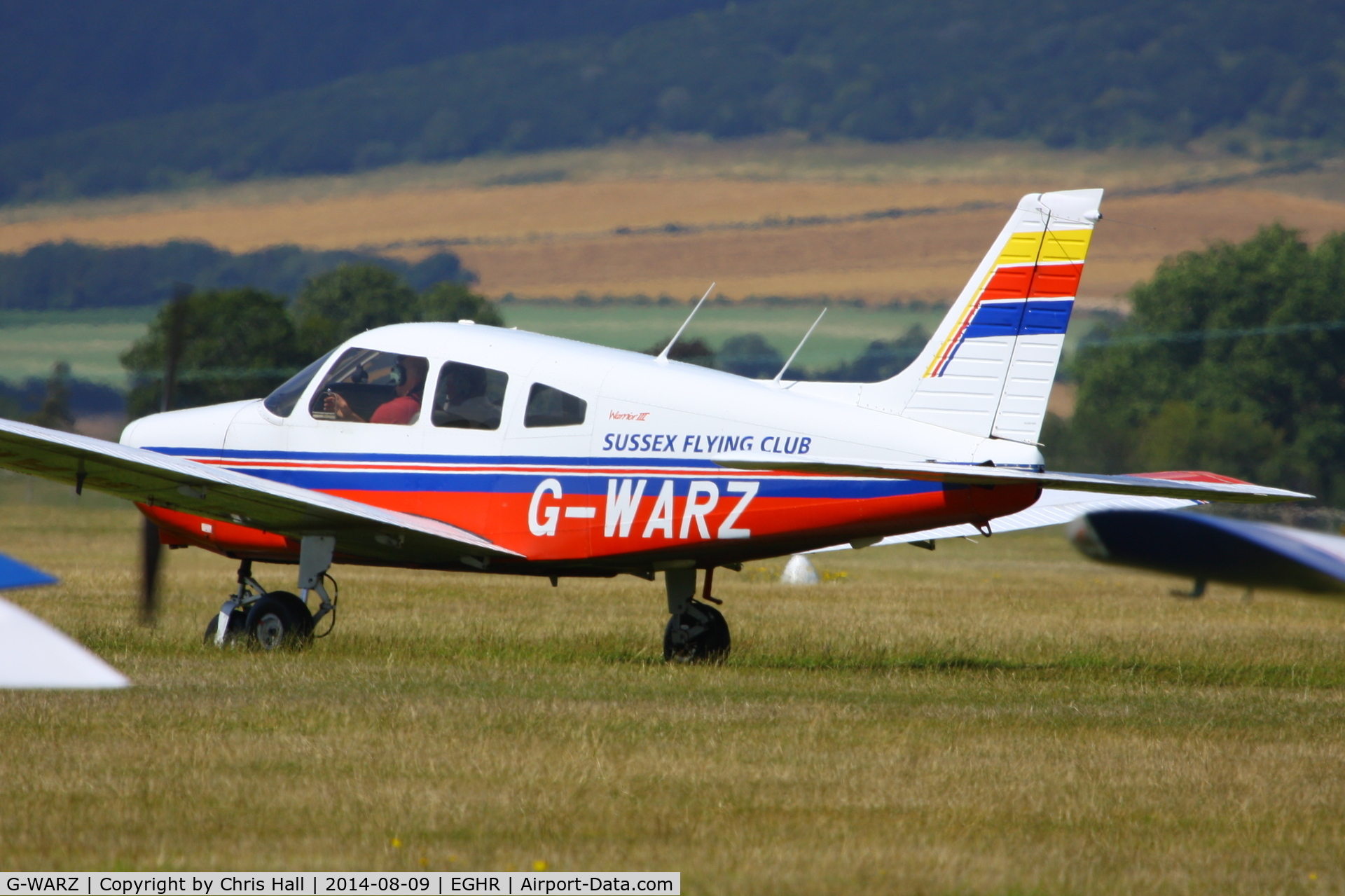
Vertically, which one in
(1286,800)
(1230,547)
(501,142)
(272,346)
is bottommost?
(1286,800)

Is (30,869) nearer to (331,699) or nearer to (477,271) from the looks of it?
(331,699)

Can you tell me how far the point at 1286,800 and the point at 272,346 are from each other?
191 feet

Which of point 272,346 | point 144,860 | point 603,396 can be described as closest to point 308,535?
point 603,396

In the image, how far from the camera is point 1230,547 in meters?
4.91

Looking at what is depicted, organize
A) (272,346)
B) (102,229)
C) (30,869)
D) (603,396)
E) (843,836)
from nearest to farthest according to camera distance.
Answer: (30,869), (843,836), (603,396), (272,346), (102,229)

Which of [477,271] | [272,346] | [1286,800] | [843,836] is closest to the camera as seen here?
[843,836]

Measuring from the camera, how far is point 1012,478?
11.1 m

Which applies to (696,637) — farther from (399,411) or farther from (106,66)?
(106,66)

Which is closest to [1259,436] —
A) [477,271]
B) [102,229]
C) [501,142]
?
[477,271]

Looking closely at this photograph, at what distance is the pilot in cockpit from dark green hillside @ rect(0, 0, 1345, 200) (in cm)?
11811

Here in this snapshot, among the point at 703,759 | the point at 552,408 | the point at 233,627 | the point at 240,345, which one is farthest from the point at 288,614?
the point at 240,345

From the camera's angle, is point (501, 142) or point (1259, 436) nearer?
point (1259, 436)

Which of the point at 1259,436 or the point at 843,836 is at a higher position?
the point at 1259,436
